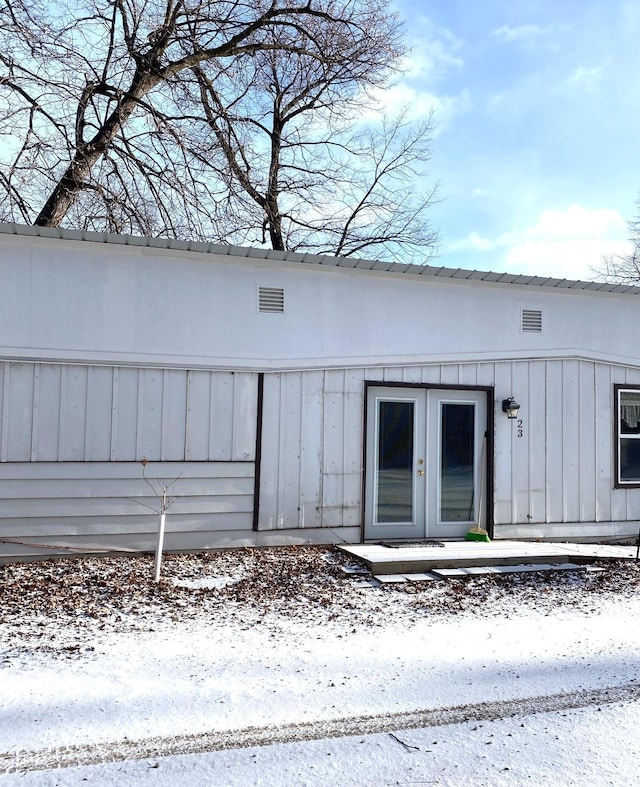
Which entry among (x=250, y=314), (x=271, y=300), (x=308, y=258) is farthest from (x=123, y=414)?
(x=308, y=258)

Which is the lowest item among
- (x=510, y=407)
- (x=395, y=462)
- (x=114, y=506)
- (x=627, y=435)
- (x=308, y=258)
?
(x=114, y=506)

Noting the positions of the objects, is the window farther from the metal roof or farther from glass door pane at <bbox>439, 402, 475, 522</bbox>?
glass door pane at <bbox>439, 402, 475, 522</bbox>

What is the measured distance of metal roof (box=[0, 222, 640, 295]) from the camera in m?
6.62

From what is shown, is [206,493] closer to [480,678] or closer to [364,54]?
[480,678]

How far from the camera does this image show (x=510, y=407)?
8359 millimetres

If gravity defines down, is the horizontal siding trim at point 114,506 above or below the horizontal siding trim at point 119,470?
below

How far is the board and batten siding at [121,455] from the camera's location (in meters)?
6.65

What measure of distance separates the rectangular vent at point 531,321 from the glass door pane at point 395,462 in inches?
71.1

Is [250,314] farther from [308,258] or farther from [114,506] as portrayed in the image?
[114,506]

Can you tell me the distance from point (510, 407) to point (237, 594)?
13.9 feet

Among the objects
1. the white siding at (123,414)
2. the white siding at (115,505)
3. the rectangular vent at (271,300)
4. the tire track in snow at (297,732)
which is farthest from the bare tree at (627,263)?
the tire track in snow at (297,732)

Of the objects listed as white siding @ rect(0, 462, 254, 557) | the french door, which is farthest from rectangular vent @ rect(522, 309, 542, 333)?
white siding @ rect(0, 462, 254, 557)

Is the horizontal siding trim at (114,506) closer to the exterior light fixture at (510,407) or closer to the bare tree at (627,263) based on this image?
the exterior light fixture at (510,407)

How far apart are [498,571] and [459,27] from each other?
9739mm
